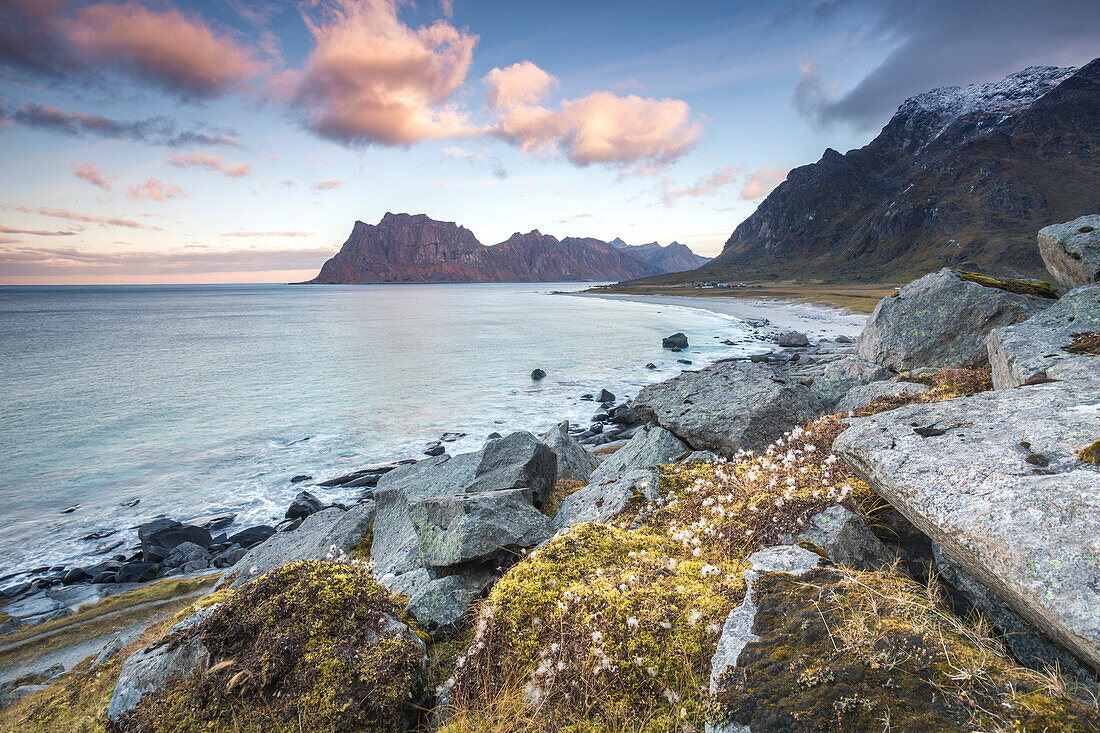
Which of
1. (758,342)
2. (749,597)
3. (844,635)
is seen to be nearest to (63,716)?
(749,597)

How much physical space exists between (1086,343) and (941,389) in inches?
77.0

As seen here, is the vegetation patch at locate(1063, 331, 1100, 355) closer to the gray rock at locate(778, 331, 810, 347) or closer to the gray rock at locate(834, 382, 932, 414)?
the gray rock at locate(834, 382, 932, 414)

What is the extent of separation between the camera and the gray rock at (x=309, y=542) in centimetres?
1070

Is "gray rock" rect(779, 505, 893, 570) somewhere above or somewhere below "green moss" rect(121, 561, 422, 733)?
above

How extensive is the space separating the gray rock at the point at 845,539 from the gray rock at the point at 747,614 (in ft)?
1.51

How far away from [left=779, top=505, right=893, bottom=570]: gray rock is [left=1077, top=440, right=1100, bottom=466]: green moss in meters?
1.83

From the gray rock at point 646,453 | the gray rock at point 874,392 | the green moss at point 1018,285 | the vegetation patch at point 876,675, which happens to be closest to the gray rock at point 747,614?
the vegetation patch at point 876,675

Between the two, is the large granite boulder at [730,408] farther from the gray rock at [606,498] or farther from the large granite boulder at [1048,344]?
the large granite boulder at [1048,344]

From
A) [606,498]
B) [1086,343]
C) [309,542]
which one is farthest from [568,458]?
[1086,343]

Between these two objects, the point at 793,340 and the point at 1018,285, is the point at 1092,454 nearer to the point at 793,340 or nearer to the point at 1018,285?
the point at 1018,285

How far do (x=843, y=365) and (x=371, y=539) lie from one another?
14.5m

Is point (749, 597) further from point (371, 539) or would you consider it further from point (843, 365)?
point (843, 365)

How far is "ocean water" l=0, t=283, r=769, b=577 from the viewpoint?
19891 mm

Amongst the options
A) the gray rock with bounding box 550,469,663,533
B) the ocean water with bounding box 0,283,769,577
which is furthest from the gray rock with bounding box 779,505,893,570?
the ocean water with bounding box 0,283,769,577
